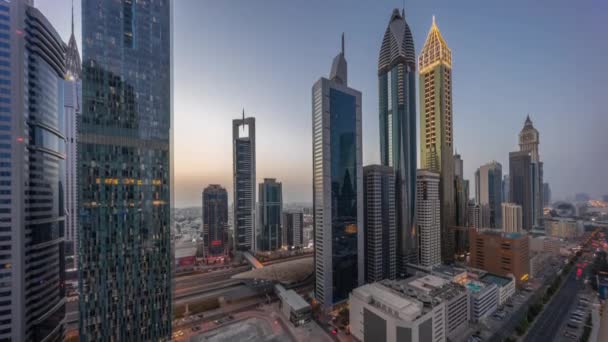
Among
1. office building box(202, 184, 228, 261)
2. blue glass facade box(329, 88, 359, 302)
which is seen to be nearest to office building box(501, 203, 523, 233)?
blue glass facade box(329, 88, 359, 302)

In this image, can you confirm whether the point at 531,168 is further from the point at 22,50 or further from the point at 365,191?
the point at 22,50

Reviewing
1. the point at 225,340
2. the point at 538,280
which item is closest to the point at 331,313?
the point at 225,340

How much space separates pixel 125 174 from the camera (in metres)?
40.3

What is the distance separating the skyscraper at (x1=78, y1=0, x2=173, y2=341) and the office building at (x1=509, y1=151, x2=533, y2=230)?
219m

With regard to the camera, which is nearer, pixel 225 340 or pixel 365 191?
pixel 225 340

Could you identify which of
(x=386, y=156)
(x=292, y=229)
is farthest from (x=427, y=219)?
(x=292, y=229)

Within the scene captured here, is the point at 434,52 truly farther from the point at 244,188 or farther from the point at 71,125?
the point at 71,125

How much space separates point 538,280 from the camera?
3241 inches

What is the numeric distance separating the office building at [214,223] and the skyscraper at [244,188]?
6.77 m

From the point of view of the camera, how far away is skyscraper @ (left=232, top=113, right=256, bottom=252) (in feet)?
402

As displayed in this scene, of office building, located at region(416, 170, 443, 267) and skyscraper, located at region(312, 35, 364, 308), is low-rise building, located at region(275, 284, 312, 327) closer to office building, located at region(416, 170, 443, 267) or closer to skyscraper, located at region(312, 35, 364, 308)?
skyscraper, located at region(312, 35, 364, 308)

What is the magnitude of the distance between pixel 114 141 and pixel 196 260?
9273 cm

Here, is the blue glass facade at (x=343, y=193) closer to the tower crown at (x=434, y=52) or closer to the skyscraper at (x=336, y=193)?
the skyscraper at (x=336, y=193)

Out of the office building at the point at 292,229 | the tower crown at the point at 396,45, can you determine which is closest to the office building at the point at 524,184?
the tower crown at the point at 396,45
